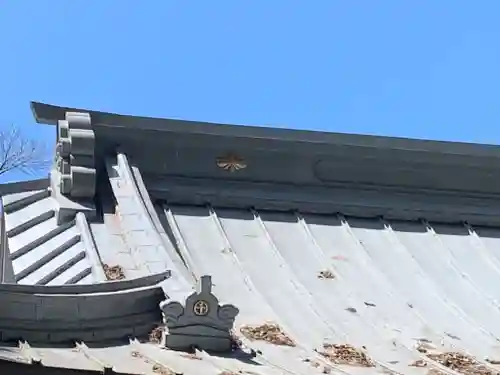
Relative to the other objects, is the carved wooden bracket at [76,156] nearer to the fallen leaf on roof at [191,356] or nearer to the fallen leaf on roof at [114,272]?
the fallen leaf on roof at [114,272]

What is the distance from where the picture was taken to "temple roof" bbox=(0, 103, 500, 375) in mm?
7621

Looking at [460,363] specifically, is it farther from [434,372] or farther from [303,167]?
[303,167]

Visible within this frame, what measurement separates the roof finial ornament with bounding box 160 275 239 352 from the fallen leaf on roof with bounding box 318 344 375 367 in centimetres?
96

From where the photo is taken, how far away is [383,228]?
12328 mm

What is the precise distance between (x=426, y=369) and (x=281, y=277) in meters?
2.54

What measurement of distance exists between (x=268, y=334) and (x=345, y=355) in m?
0.71

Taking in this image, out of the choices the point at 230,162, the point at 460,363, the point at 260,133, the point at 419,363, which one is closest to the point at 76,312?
the point at 419,363

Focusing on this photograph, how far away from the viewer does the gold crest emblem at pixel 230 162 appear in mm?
12727

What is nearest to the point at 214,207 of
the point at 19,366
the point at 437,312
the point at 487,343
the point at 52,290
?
the point at 437,312

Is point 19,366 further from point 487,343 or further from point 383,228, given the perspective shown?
point 383,228

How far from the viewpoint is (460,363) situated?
8.55 metres

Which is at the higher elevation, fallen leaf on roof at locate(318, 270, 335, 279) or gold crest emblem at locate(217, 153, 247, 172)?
gold crest emblem at locate(217, 153, 247, 172)

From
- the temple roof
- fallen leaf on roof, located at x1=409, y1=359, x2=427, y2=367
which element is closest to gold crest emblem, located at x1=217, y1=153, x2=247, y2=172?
the temple roof

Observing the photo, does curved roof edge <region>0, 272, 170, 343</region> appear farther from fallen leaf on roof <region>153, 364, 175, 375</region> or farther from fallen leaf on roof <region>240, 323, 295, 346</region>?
fallen leaf on roof <region>240, 323, 295, 346</region>
